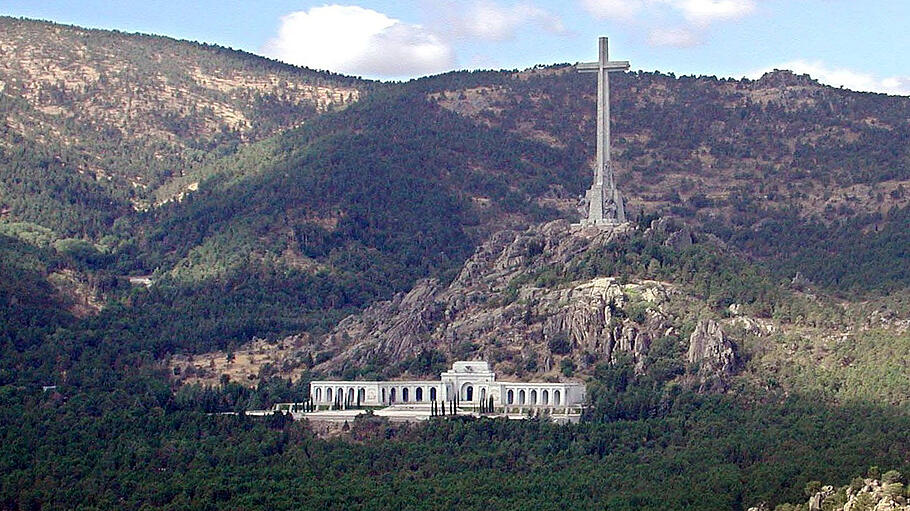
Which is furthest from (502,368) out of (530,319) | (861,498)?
(861,498)

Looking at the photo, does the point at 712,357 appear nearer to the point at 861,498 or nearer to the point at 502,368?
the point at 502,368

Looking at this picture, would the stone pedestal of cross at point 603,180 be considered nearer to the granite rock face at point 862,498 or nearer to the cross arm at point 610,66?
the cross arm at point 610,66

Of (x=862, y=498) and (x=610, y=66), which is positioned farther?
(x=610, y=66)

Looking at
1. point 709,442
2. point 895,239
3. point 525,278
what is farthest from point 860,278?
point 709,442

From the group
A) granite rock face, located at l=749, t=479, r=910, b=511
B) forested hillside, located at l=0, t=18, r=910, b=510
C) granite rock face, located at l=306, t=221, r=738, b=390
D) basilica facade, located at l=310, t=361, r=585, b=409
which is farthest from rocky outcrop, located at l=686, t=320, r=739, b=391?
granite rock face, located at l=749, t=479, r=910, b=511

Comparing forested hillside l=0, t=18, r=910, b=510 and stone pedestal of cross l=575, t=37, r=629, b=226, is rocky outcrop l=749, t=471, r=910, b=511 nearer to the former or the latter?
forested hillside l=0, t=18, r=910, b=510

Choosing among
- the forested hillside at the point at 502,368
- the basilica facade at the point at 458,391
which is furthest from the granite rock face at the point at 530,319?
the basilica facade at the point at 458,391

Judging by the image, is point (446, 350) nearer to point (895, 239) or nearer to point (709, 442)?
point (709, 442)

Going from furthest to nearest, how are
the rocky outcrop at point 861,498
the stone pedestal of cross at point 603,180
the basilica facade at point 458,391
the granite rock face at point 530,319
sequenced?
the stone pedestal of cross at point 603,180, the granite rock face at point 530,319, the basilica facade at point 458,391, the rocky outcrop at point 861,498
